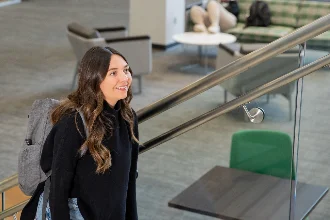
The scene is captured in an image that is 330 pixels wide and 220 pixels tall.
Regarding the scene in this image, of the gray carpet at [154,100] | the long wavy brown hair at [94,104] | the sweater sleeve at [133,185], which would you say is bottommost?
the gray carpet at [154,100]

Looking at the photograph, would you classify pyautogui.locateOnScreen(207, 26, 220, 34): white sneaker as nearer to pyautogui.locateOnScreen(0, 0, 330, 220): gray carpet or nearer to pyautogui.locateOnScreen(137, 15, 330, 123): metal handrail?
pyautogui.locateOnScreen(0, 0, 330, 220): gray carpet

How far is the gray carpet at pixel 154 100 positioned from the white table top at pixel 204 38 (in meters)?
0.47

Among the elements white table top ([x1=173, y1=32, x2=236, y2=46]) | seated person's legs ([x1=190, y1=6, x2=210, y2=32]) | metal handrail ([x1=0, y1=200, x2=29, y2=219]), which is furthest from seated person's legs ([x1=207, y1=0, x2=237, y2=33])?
metal handrail ([x1=0, y1=200, x2=29, y2=219])

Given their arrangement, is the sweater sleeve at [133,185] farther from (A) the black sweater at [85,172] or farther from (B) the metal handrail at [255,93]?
(B) the metal handrail at [255,93]

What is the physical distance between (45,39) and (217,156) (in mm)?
7063

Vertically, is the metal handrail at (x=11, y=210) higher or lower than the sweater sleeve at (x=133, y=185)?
lower

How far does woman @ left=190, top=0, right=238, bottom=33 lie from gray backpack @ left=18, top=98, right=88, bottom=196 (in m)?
8.42

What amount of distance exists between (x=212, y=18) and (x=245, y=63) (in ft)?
28.3

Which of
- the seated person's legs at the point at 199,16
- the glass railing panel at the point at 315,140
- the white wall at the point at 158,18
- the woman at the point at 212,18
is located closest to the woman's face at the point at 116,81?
the glass railing panel at the point at 315,140

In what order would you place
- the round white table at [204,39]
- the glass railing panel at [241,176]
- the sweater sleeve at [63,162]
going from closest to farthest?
the sweater sleeve at [63,162] < the glass railing panel at [241,176] < the round white table at [204,39]

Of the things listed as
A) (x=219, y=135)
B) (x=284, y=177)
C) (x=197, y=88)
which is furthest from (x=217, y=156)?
(x=197, y=88)

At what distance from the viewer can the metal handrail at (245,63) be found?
2.57 m

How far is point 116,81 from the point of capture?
2588mm

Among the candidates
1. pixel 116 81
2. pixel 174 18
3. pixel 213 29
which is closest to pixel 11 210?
pixel 116 81
